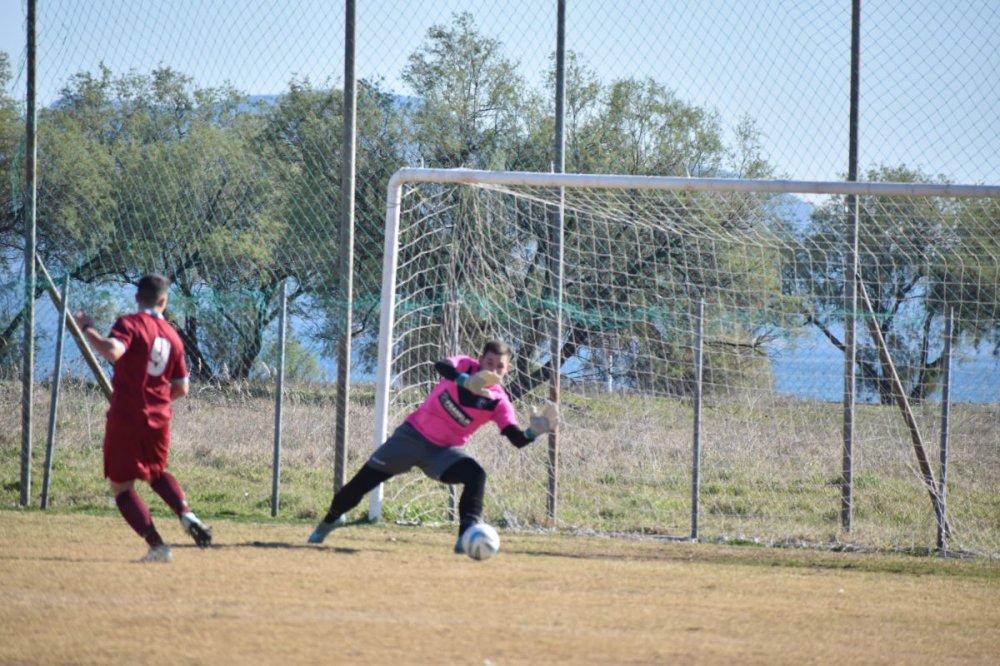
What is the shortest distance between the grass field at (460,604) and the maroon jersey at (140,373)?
930mm

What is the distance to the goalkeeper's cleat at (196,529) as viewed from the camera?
25.4 feet

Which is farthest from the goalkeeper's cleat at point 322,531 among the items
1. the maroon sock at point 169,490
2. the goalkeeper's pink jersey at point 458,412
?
the maroon sock at point 169,490

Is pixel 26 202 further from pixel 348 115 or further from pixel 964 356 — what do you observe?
pixel 964 356

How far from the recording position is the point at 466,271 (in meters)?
11.1

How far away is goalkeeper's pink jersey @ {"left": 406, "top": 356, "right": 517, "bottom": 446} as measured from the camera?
8.20 metres

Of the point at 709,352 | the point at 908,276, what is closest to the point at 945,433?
the point at 709,352

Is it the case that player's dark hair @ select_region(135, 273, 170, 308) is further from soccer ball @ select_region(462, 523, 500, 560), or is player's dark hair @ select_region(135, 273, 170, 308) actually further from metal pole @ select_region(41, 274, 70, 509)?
metal pole @ select_region(41, 274, 70, 509)

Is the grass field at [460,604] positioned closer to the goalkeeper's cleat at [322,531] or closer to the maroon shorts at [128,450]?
the goalkeeper's cleat at [322,531]

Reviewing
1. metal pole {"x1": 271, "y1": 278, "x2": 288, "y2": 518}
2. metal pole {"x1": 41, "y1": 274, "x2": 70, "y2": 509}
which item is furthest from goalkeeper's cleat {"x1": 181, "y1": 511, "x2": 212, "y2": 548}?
metal pole {"x1": 41, "y1": 274, "x2": 70, "y2": 509}

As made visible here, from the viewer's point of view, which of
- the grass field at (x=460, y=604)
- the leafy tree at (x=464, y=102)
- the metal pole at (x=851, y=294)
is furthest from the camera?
the leafy tree at (x=464, y=102)

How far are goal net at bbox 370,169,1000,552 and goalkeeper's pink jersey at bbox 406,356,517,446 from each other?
2.02 metres

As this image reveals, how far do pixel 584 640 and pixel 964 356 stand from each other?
23.9ft

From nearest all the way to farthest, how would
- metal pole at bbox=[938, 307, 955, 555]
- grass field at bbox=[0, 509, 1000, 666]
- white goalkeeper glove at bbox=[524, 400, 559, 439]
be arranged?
grass field at bbox=[0, 509, 1000, 666]
white goalkeeper glove at bbox=[524, 400, 559, 439]
metal pole at bbox=[938, 307, 955, 555]

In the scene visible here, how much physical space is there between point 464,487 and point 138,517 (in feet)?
6.99
